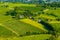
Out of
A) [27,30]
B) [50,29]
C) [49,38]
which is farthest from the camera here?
[50,29]

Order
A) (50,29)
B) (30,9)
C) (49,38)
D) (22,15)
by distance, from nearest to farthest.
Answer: (49,38) < (50,29) < (22,15) < (30,9)

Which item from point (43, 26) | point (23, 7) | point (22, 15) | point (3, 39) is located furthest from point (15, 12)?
point (3, 39)

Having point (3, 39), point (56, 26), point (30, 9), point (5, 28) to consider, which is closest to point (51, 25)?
point (56, 26)

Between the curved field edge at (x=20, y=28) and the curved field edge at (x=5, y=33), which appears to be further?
the curved field edge at (x=20, y=28)

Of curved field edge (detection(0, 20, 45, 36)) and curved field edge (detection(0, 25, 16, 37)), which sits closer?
curved field edge (detection(0, 25, 16, 37))

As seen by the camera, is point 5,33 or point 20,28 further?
point 20,28

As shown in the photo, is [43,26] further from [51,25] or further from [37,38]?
[37,38]

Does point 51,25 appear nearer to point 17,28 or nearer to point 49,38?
point 17,28

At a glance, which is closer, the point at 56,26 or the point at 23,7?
the point at 56,26

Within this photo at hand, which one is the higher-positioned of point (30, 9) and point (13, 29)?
point (13, 29)
